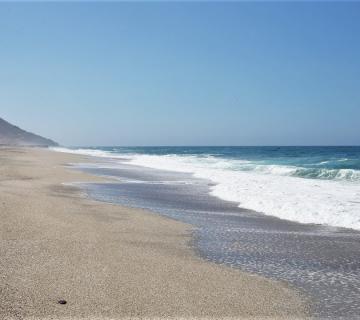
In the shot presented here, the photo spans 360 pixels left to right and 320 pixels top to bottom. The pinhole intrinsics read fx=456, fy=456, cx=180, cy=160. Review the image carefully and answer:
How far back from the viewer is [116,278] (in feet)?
18.4

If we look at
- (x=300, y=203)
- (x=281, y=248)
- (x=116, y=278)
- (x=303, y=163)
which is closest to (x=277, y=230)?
(x=281, y=248)

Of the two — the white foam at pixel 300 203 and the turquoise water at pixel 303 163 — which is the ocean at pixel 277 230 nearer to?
the white foam at pixel 300 203

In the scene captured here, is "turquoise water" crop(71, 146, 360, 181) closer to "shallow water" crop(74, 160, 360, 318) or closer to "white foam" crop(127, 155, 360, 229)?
"white foam" crop(127, 155, 360, 229)

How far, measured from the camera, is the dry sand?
473cm

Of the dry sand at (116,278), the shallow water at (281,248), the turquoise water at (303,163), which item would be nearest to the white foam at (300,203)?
the shallow water at (281,248)

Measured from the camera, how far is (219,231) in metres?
9.30

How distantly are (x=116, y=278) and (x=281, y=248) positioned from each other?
11.2 ft

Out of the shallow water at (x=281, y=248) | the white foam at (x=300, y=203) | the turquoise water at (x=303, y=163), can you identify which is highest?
the turquoise water at (x=303, y=163)

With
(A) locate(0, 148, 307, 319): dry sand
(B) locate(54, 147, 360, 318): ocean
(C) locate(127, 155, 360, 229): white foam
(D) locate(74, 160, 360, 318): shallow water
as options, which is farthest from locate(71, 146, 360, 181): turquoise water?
(A) locate(0, 148, 307, 319): dry sand

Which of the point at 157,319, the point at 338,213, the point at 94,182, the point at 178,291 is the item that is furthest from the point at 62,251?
the point at 94,182

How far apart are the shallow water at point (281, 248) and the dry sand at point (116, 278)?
0.35 meters

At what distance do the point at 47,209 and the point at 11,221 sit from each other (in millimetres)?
1782

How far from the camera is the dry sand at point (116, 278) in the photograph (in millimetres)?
4734

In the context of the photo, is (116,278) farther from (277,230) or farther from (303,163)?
(303,163)
